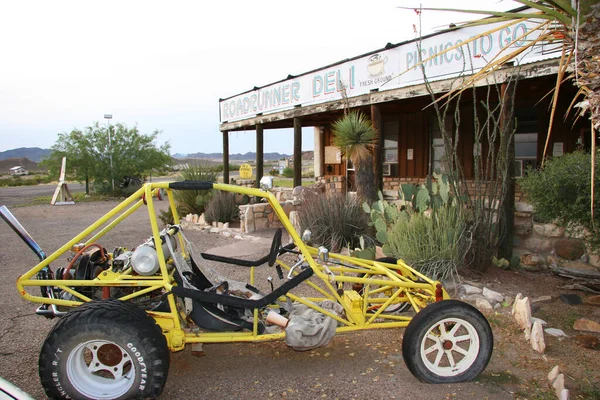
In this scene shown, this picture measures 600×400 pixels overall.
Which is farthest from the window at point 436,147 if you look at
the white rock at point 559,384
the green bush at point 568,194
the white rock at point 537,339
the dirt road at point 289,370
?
the white rock at point 559,384

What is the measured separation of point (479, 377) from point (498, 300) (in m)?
1.77

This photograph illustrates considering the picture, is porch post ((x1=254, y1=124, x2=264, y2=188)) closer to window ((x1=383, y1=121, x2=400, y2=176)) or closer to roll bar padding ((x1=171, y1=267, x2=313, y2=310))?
window ((x1=383, y1=121, x2=400, y2=176))

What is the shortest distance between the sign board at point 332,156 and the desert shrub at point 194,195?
3.74 meters

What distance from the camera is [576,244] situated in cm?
665

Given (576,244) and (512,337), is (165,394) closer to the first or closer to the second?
(512,337)

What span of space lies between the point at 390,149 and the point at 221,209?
513 cm

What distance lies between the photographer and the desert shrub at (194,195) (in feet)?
40.8

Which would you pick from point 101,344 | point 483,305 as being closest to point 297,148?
point 483,305

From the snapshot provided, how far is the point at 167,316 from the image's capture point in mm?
3418

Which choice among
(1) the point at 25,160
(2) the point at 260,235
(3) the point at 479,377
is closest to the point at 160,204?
(2) the point at 260,235

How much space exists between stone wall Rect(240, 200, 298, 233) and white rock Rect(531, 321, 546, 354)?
21.5ft

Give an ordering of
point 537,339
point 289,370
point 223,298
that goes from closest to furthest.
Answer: point 223,298 < point 289,370 < point 537,339

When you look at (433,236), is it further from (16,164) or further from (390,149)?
(16,164)

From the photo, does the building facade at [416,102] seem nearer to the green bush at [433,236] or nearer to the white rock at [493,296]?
the green bush at [433,236]
